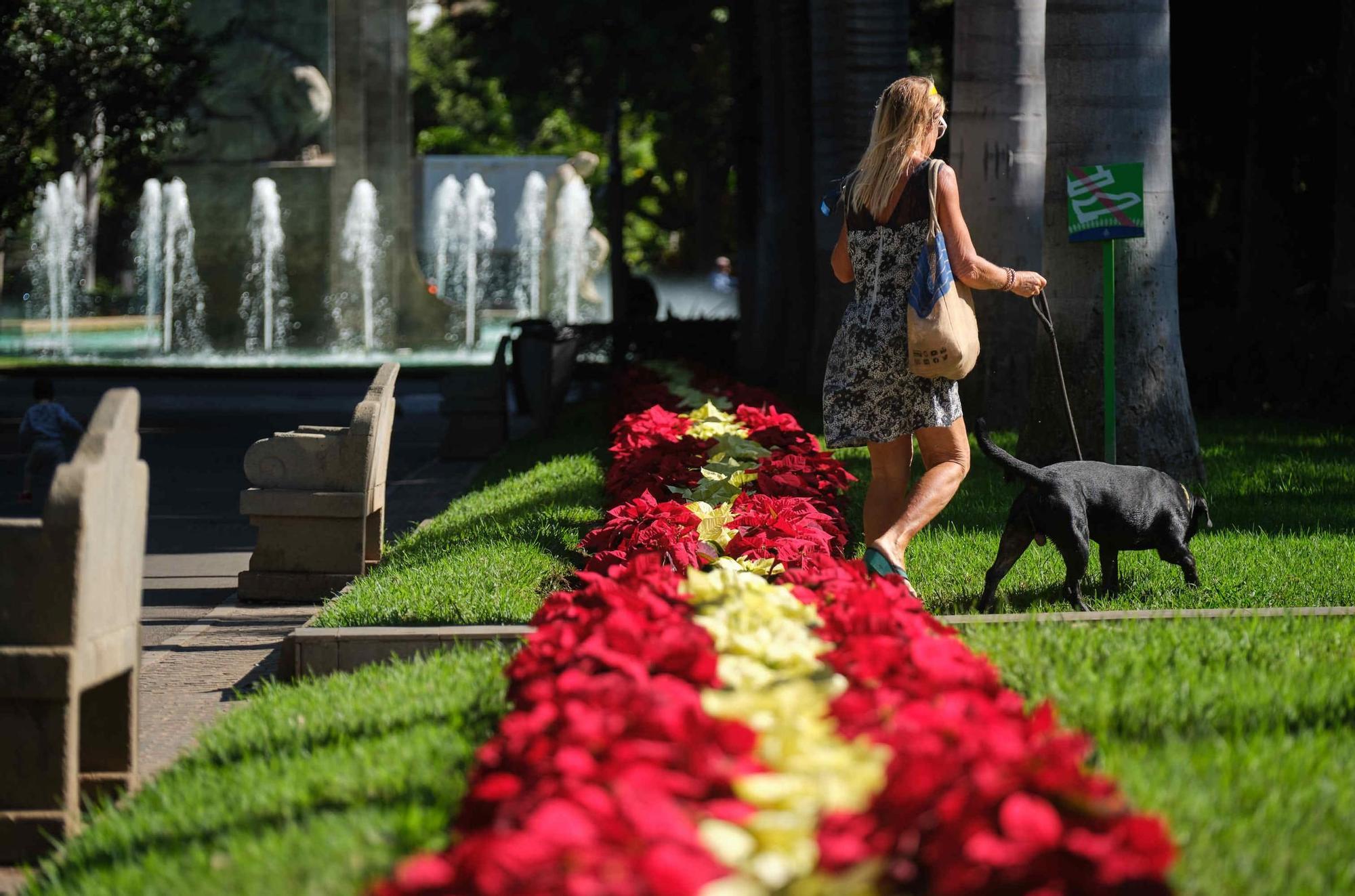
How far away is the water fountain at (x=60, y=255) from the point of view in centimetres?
4119

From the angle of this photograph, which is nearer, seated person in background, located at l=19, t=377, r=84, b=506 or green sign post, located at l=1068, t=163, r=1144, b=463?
green sign post, located at l=1068, t=163, r=1144, b=463

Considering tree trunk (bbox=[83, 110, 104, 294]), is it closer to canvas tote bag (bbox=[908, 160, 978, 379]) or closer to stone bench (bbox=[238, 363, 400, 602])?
stone bench (bbox=[238, 363, 400, 602])

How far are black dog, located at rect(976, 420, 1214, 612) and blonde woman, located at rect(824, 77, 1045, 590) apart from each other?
0.28 meters

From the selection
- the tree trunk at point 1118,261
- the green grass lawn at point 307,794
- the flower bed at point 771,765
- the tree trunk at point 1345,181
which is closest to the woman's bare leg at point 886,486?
the flower bed at point 771,765

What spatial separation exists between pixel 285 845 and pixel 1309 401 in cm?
1390

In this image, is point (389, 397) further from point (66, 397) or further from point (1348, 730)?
point (66, 397)

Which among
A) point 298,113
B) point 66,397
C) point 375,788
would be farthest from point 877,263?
point 298,113

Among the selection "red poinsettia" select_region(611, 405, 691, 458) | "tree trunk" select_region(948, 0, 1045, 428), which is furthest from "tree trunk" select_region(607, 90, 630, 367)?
"red poinsettia" select_region(611, 405, 691, 458)

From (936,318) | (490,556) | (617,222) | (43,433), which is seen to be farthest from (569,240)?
(936,318)

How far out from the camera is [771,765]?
343 centimetres

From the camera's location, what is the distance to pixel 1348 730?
14.8 feet

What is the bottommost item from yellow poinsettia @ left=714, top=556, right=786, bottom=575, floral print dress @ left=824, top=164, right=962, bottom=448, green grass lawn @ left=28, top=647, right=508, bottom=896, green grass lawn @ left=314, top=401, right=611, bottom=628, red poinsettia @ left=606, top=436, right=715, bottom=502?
green grass lawn @ left=28, top=647, right=508, bottom=896

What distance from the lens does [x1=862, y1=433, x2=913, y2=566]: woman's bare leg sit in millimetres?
6512

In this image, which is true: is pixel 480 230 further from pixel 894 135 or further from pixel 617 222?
pixel 894 135
